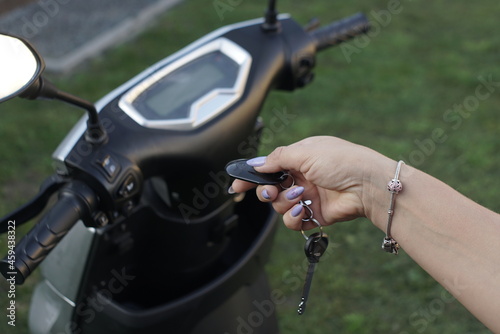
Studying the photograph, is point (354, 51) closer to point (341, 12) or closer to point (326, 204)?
point (341, 12)

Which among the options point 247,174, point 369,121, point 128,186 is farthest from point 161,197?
point 369,121

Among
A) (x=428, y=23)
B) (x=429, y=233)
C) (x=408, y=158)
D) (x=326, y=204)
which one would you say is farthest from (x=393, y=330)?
(x=428, y=23)

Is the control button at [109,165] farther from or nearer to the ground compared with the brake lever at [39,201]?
farther from the ground

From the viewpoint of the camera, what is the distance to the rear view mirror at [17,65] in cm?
123

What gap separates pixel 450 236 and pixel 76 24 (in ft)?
Answer: 15.9

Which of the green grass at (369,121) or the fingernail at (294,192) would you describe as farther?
the green grass at (369,121)

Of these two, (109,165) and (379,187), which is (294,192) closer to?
(379,187)

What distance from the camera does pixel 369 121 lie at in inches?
176

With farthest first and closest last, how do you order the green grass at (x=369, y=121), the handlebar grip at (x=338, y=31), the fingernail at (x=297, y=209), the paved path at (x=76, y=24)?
the paved path at (x=76, y=24) < the green grass at (x=369, y=121) < the handlebar grip at (x=338, y=31) < the fingernail at (x=297, y=209)

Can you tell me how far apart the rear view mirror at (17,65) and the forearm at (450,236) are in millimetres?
752

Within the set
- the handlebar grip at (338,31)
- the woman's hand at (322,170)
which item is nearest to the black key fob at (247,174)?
the woman's hand at (322,170)

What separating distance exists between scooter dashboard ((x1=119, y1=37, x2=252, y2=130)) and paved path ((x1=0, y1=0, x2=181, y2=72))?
3.32 metres

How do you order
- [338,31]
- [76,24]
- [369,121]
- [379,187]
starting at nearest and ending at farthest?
[379,187]
[338,31]
[369,121]
[76,24]

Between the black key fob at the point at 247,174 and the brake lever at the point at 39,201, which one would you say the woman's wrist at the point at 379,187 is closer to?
the black key fob at the point at 247,174
